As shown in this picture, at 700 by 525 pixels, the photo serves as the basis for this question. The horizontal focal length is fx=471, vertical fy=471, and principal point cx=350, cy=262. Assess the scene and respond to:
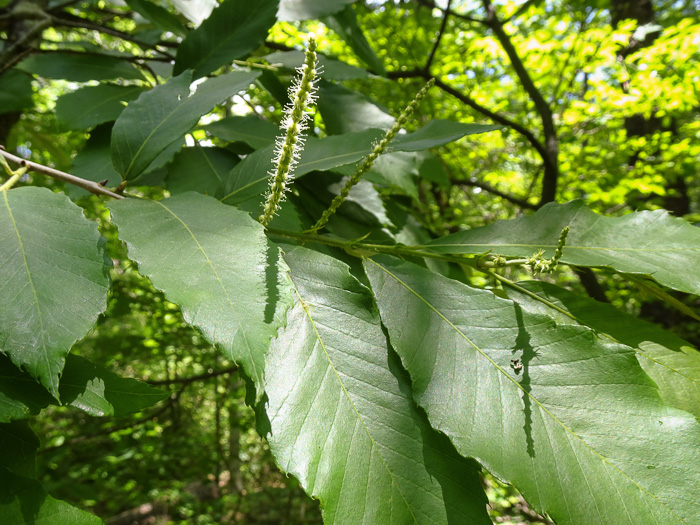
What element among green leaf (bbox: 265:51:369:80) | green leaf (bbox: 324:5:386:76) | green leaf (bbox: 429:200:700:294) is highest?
green leaf (bbox: 324:5:386:76)

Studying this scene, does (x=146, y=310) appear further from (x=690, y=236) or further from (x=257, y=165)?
(x=690, y=236)

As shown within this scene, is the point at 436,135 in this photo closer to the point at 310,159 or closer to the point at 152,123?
the point at 310,159

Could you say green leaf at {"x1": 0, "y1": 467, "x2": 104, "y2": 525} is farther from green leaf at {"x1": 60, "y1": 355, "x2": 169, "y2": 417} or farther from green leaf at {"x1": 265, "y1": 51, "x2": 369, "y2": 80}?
green leaf at {"x1": 265, "y1": 51, "x2": 369, "y2": 80}

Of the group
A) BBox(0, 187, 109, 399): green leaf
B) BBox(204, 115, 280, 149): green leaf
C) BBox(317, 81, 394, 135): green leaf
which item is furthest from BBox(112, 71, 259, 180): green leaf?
BBox(317, 81, 394, 135): green leaf

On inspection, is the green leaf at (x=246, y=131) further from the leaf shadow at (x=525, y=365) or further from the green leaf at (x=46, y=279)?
the leaf shadow at (x=525, y=365)

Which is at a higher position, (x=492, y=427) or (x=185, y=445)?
(x=492, y=427)

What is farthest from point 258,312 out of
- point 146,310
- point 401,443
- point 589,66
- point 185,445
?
point 185,445
